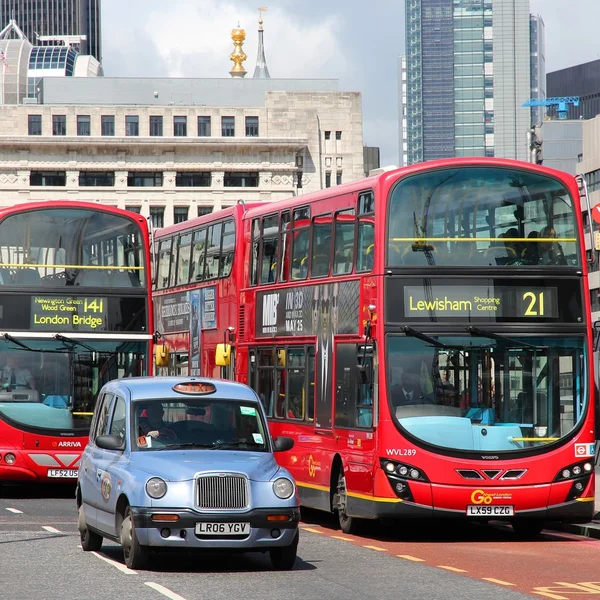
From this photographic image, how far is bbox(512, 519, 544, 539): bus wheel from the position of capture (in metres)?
18.8

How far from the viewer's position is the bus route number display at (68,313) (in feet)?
82.3

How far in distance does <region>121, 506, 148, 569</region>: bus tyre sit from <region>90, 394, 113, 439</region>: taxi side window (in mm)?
1841

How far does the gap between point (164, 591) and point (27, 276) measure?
44.3 ft

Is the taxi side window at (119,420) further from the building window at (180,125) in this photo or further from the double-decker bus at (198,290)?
the building window at (180,125)

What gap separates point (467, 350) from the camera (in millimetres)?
18078

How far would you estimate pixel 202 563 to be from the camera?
14.9m

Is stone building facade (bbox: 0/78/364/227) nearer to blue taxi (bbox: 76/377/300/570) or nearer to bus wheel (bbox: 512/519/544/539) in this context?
bus wheel (bbox: 512/519/544/539)

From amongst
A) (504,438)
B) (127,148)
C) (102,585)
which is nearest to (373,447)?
(504,438)

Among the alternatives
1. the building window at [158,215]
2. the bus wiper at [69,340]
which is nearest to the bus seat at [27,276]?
the bus wiper at [69,340]

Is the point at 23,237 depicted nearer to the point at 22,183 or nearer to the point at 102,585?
the point at 102,585

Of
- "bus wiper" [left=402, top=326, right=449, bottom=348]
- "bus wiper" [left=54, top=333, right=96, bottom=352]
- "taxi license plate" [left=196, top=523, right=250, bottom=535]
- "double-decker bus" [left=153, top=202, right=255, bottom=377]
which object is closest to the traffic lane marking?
"taxi license plate" [left=196, top=523, right=250, bottom=535]

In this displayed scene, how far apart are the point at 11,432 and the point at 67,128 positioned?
95.6m

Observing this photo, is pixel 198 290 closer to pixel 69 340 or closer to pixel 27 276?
pixel 69 340

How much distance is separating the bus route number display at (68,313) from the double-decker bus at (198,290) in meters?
2.04
